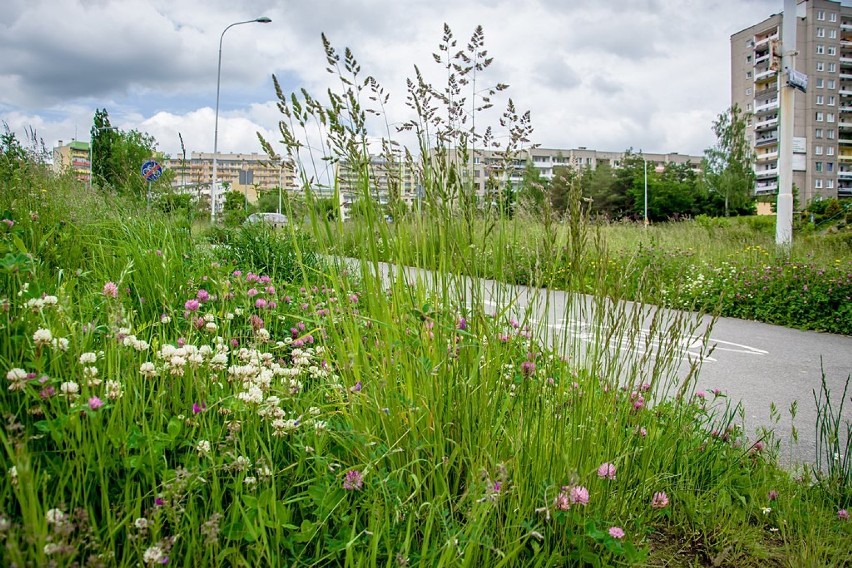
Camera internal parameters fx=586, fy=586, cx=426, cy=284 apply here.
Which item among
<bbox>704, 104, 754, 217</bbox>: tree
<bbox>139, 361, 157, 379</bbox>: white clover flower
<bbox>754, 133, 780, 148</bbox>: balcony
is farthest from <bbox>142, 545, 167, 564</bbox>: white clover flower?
<bbox>754, 133, 780, 148</bbox>: balcony

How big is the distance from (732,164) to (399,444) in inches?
1877

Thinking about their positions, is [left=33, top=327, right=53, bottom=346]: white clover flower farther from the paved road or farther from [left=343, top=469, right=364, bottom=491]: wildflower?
the paved road

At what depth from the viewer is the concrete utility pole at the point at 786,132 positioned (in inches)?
471

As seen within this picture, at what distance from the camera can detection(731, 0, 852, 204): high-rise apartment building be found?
258ft

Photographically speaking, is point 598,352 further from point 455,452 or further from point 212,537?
point 212,537

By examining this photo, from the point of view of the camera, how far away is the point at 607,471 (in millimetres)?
1956

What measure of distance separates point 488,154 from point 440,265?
0.66m

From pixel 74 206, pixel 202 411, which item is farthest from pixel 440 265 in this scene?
pixel 74 206

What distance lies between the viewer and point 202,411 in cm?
194

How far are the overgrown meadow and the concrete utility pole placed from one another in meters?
11.1

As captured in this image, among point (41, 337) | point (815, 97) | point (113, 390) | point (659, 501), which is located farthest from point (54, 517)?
point (815, 97)

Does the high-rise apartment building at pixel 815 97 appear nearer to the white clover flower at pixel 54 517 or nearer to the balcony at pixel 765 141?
the balcony at pixel 765 141

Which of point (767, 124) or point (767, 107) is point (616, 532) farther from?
point (767, 124)

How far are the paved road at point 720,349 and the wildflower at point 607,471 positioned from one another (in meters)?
0.47
